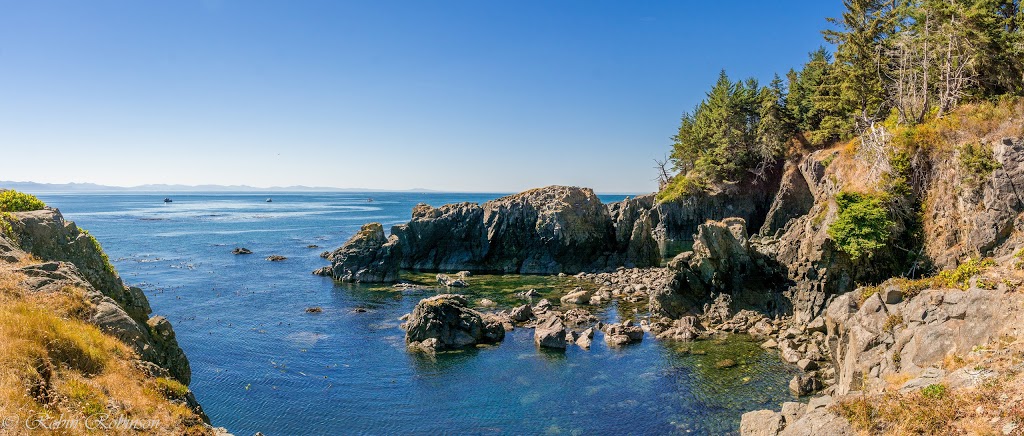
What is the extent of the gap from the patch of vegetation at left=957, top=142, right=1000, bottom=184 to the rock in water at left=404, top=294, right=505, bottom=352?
37106 millimetres

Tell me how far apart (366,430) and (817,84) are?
8674 centimetres

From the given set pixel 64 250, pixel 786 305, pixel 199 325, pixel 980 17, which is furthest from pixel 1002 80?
pixel 199 325

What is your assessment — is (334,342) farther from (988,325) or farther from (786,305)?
(988,325)

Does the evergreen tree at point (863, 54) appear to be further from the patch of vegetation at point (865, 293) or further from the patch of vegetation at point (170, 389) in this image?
the patch of vegetation at point (170, 389)

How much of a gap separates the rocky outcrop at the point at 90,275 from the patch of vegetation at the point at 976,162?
4967cm

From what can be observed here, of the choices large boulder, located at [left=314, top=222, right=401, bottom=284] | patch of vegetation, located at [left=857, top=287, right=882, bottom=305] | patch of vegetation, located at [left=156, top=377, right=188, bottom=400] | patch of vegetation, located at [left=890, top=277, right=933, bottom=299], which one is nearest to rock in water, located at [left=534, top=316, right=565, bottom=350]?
patch of vegetation, located at [left=857, top=287, right=882, bottom=305]

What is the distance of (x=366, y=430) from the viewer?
30.0 meters

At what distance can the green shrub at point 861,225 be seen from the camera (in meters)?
41.5

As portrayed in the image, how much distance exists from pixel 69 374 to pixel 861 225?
48.3 metres

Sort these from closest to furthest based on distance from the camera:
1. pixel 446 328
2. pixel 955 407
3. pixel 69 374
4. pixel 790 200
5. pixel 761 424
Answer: pixel 69 374, pixel 955 407, pixel 761 424, pixel 446 328, pixel 790 200

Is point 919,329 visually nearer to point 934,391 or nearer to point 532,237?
point 934,391

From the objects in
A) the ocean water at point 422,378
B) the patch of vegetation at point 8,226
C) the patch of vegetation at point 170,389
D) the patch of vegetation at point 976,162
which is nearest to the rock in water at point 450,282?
the ocean water at point 422,378

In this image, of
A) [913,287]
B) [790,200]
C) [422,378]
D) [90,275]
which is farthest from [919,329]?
[790,200]

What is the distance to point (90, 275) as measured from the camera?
2216cm
